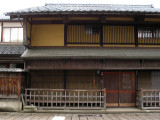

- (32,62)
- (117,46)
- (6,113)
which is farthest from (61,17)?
(6,113)

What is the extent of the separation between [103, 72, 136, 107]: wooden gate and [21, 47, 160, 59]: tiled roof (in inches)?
66.9

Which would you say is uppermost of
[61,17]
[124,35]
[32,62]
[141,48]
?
[61,17]

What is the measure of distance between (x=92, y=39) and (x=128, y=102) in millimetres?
5067

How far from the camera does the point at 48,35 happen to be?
1041 centimetres

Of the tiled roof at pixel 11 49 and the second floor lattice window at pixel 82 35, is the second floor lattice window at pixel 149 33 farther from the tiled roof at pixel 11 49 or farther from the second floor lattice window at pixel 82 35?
the tiled roof at pixel 11 49

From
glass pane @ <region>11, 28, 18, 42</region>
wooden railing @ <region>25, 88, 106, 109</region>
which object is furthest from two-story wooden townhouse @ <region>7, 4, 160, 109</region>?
glass pane @ <region>11, 28, 18, 42</region>

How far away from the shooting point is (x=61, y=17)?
1023 cm

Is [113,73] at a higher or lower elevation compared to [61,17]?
lower

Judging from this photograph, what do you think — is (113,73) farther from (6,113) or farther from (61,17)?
(6,113)

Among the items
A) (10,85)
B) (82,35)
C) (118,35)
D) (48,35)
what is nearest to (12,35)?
(48,35)

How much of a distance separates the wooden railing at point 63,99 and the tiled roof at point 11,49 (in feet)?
10.9

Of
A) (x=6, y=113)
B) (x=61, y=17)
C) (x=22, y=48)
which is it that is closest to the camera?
(x=6, y=113)

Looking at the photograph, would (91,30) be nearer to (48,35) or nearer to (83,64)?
(83,64)

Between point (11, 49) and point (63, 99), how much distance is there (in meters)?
5.87
